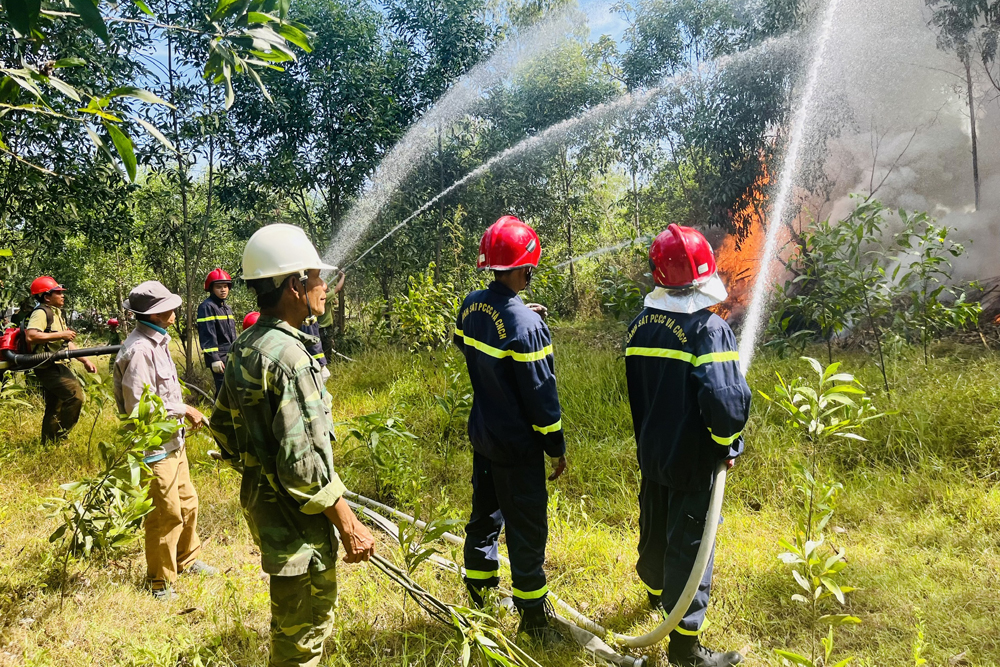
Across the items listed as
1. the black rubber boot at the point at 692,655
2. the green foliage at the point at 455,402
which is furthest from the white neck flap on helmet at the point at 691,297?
the green foliage at the point at 455,402

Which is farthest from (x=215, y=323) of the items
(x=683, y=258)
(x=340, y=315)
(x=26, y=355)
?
(x=340, y=315)

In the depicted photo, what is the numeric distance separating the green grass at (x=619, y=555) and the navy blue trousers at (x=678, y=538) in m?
0.33

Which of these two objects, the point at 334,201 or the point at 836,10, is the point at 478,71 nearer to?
the point at 334,201

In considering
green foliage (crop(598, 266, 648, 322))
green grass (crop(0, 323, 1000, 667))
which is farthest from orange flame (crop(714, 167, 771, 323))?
green grass (crop(0, 323, 1000, 667))

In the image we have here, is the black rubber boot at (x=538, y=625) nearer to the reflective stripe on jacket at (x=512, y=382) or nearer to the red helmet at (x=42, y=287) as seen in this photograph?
the reflective stripe on jacket at (x=512, y=382)

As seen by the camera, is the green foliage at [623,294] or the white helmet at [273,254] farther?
the green foliage at [623,294]

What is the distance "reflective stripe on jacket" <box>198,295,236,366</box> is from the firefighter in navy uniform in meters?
4.34

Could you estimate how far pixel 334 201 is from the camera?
10711mm

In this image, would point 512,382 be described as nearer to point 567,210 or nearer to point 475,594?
point 475,594

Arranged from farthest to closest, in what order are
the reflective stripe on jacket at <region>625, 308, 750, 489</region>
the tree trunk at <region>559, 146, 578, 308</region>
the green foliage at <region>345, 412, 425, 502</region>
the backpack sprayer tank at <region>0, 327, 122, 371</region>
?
the tree trunk at <region>559, 146, 578, 308</region>, the backpack sprayer tank at <region>0, 327, 122, 371</region>, the green foliage at <region>345, 412, 425, 502</region>, the reflective stripe on jacket at <region>625, 308, 750, 489</region>

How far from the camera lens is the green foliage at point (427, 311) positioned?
20.6 feet

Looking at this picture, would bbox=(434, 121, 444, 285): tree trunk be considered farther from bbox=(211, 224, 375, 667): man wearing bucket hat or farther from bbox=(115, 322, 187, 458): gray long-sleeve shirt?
bbox=(211, 224, 375, 667): man wearing bucket hat

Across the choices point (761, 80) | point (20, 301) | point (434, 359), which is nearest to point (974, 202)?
point (761, 80)

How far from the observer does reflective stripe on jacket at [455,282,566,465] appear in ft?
8.74
